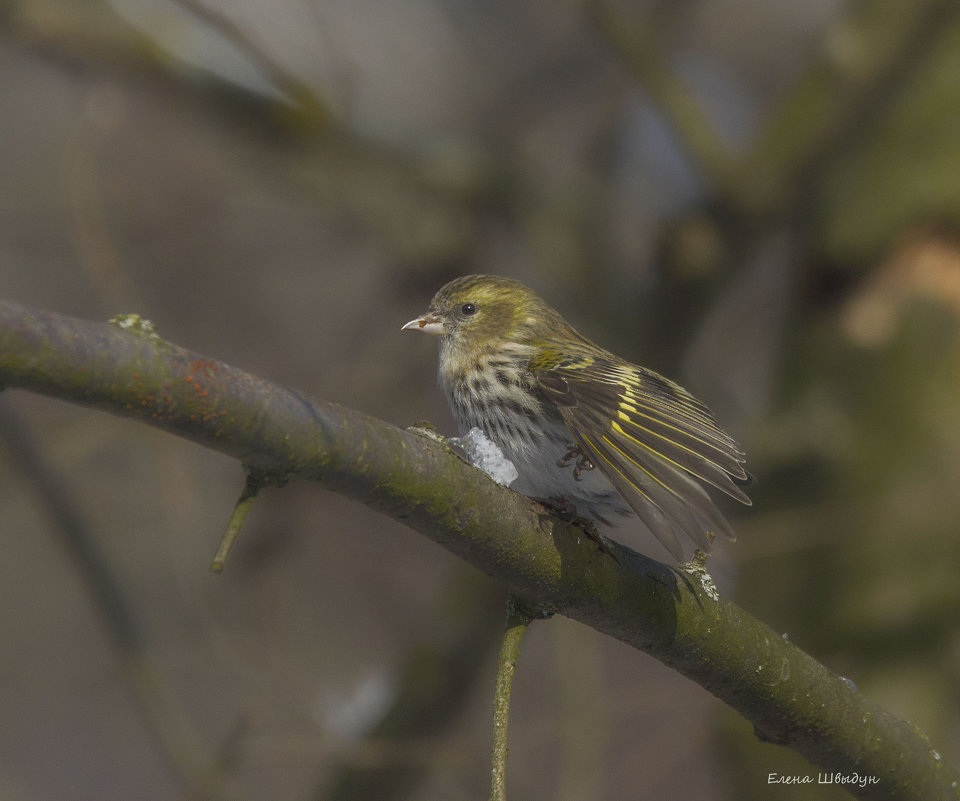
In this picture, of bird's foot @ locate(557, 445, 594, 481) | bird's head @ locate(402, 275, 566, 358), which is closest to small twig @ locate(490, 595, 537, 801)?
bird's foot @ locate(557, 445, 594, 481)

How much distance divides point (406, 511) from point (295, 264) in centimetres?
623

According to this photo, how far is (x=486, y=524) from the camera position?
1891 mm

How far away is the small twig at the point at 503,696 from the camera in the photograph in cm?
187

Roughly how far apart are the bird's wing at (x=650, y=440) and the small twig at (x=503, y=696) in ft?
1.03

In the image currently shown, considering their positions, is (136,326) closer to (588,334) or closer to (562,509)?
(562,509)

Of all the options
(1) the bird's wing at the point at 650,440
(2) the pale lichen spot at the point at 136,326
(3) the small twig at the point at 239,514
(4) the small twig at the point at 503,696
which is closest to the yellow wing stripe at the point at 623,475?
(1) the bird's wing at the point at 650,440

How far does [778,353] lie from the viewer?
5.22m

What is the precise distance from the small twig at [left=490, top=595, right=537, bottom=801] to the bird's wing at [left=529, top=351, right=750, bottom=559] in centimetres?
31

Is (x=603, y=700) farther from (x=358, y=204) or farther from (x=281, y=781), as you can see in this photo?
(x=281, y=781)

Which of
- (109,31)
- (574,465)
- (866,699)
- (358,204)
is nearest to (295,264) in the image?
(358,204)

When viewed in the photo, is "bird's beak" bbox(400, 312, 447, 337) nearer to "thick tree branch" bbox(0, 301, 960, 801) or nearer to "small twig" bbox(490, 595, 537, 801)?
"thick tree branch" bbox(0, 301, 960, 801)

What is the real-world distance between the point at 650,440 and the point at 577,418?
0.58 feet

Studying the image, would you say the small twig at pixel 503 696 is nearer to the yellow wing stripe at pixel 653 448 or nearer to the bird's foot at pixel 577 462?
the yellow wing stripe at pixel 653 448

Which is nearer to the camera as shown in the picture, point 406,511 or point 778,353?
point 406,511
